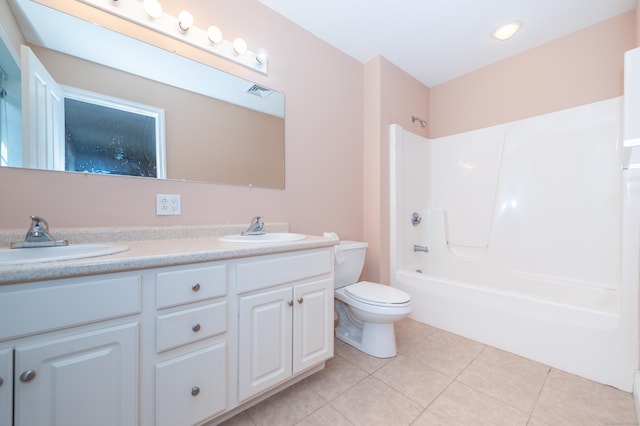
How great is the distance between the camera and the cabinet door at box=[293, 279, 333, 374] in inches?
48.6

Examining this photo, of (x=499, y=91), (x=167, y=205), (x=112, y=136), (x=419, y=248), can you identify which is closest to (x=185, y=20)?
(x=112, y=136)

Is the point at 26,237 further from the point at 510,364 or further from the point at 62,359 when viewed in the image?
the point at 510,364

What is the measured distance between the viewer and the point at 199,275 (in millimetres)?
924

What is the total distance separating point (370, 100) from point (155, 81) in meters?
1.68

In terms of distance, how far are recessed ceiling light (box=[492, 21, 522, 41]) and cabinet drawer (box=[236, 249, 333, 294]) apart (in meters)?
2.17

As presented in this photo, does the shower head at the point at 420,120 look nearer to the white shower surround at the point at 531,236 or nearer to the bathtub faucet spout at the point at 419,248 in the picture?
the white shower surround at the point at 531,236

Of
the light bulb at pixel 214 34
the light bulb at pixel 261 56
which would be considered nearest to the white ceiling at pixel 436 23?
the light bulb at pixel 261 56

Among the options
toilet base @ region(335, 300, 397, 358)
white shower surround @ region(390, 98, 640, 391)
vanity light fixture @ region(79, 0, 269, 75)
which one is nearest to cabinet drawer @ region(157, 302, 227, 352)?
toilet base @ region(335, 300, 397, 358)

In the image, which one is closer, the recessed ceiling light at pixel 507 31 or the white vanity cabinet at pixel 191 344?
the white vanity cabinet at pixel 191 344

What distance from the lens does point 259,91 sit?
162 cm

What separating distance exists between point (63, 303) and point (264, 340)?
71 centimetres

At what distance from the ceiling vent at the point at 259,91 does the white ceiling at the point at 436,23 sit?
57cm

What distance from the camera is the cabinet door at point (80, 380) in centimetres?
66

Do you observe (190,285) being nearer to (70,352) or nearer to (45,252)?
(70,352)
